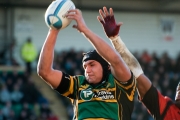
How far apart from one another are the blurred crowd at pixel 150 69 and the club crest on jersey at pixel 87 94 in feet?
42.7

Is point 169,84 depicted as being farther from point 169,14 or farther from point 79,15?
point 79,15

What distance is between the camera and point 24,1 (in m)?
23.2

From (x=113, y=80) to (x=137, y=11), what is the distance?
2019 centimetres

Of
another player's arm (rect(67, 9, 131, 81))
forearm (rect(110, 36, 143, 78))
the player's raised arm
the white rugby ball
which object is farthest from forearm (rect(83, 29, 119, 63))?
forearm (rect(110, 36, 143, 78))

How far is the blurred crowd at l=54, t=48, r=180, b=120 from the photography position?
60.3ft

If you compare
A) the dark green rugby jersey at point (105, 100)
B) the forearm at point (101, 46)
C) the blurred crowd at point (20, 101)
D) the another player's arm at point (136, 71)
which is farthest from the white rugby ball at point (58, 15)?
the blurred crowd at point (20, 101)

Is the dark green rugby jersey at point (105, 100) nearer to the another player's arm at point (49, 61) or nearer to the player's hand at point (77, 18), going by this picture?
the another player's arm at point (49, 61)

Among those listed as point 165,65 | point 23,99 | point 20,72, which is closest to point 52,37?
point 23,99

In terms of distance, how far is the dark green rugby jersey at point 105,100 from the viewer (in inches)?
188

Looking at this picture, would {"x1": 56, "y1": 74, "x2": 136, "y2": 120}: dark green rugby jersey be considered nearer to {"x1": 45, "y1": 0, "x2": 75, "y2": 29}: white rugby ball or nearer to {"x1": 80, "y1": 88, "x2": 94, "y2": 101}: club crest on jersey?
{"x1": 80, "y1": 88, "x2": 94, "y2": 101}: club crest on jersey

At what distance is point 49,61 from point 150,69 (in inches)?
632

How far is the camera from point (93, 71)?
4852 mm

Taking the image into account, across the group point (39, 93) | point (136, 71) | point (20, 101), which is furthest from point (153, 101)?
point (39, 93)

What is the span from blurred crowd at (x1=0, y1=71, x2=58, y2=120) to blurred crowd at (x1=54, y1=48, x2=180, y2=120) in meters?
1.39
